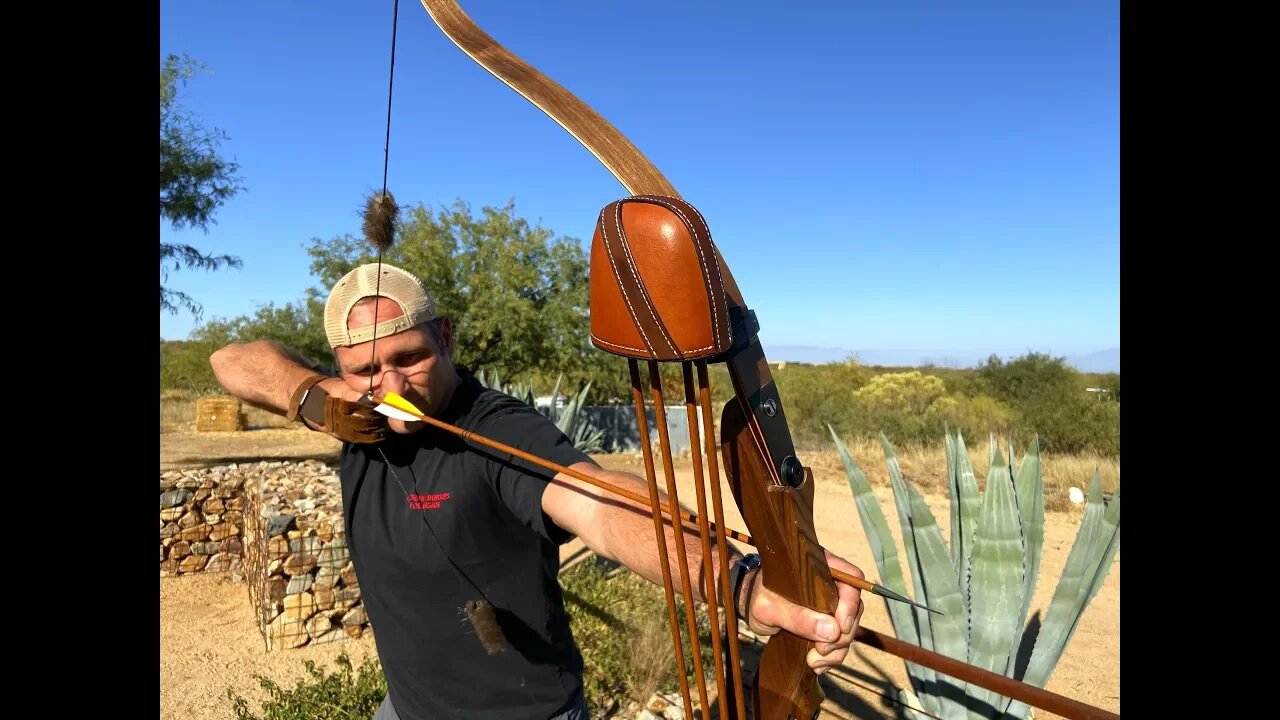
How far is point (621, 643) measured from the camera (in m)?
3.84

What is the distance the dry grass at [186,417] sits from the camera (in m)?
18.7

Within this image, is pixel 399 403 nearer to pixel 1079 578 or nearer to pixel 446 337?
pixel 446 337

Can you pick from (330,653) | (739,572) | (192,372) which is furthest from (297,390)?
(192,372)

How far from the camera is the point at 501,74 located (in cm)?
131

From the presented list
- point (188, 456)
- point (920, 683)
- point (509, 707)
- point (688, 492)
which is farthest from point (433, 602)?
point (188, 456)

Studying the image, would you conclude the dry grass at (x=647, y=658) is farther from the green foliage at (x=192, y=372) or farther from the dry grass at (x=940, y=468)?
the green foliage at (x=192, y=372)

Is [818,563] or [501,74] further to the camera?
[501,74]

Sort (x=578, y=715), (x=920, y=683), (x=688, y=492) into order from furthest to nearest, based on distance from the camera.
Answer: (x=688, y=492)
(x=920, y=683)
(x=578, y=715)

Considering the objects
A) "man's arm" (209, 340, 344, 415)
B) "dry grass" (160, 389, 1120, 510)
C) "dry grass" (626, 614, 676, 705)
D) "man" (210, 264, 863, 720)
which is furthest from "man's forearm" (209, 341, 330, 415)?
"dry grass" (160, 389, 1120, 510)

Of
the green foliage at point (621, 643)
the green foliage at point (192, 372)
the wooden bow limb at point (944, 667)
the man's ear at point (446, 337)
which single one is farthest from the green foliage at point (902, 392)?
the green foliage at point (192, 372)

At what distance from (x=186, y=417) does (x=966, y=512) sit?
76.6ft
